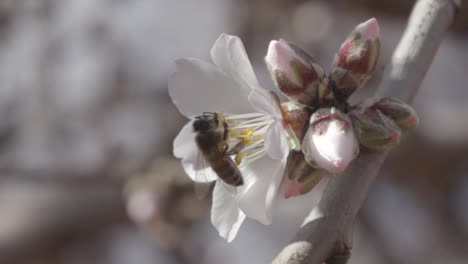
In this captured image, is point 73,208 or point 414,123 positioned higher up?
point 414,123

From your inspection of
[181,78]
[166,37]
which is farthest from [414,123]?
[166,37]

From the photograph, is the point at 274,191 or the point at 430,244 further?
the point at 430,244

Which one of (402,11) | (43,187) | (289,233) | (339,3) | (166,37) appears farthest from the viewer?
(166,37)

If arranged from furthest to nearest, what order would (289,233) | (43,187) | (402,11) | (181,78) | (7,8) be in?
1. (7,8)
2. (289,233)
3. (43,187)
4. (402,11)
5. (181,78)

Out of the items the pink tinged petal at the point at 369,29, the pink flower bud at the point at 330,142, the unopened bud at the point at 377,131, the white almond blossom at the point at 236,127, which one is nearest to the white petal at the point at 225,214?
the white almond blossom at the point at 236,127

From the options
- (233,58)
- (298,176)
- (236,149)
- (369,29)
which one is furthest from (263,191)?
(369,29)

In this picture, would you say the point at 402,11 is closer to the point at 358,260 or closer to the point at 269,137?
the point at 358,260
